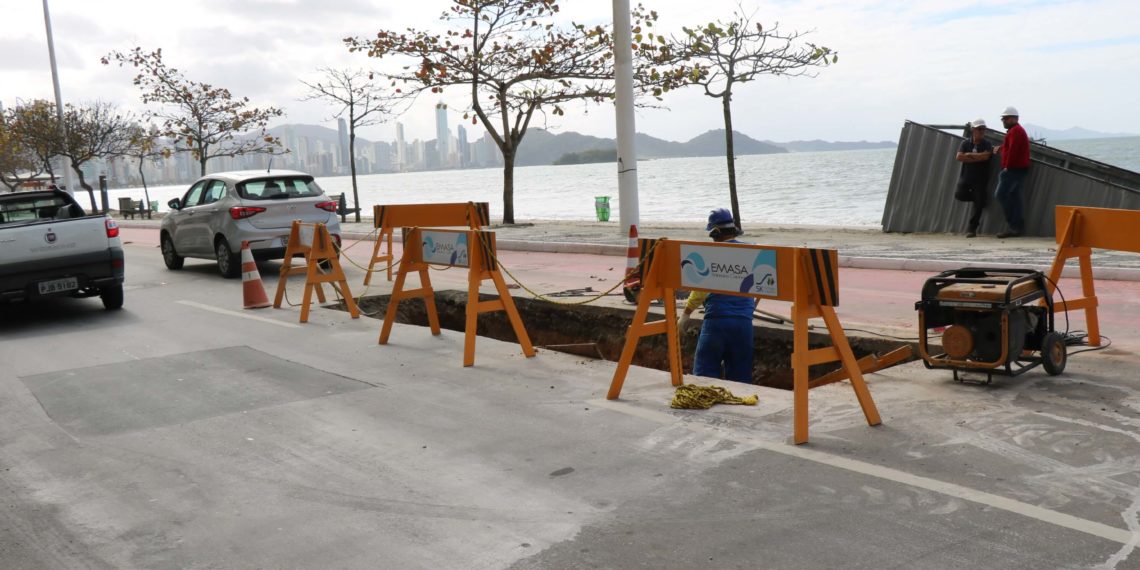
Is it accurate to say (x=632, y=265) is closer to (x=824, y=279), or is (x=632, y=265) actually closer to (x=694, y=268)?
(x=694, y=268)

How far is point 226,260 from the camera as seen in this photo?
51.9 ft

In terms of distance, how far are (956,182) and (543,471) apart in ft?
46.1

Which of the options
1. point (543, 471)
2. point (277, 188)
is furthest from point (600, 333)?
point (277, 188)

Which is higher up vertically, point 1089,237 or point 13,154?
point 13,154

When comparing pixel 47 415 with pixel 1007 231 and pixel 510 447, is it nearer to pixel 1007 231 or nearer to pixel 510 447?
pixel 510 447

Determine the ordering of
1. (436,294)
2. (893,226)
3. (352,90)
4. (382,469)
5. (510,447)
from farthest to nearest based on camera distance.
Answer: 1. (352,90)
2. (893,226)
3. (436,294)
4. (510,447)
5. (382,469)

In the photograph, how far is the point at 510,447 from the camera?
5895mm

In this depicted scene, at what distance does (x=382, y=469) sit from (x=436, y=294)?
7504mm

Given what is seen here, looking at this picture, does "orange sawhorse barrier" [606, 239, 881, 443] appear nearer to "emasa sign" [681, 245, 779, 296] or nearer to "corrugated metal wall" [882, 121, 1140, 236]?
"emasa sign" [681, 245, 779, 296]

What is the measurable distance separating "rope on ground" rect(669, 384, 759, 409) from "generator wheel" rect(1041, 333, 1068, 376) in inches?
77.5

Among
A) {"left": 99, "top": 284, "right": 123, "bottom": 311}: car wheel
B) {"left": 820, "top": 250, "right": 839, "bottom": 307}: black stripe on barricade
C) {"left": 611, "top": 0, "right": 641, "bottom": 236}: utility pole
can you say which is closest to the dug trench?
{"left": 820, "top": 250, "right": 839, "bottom": 307}: black stripe on barricade

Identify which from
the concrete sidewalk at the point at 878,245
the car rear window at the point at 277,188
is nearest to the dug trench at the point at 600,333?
the car rear window at the point at 277,188

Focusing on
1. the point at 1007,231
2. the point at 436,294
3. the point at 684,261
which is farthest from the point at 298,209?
the point at 1007,231

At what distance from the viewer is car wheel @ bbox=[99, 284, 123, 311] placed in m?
12.6
